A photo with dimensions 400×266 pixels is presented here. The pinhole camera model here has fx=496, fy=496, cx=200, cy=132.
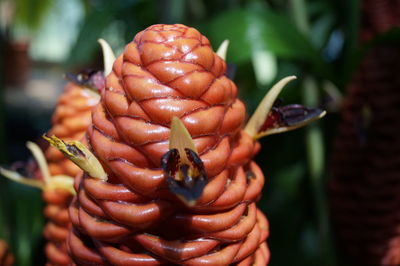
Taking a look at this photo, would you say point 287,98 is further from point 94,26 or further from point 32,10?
point 32,10

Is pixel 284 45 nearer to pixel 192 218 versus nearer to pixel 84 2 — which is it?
pixel 192 218

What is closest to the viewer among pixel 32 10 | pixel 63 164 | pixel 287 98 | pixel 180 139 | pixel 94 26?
pixel 180 139

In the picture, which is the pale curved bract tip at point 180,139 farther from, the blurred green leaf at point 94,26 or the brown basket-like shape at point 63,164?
the blurred green leaf at point 94,26

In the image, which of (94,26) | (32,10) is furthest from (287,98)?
(32,10)

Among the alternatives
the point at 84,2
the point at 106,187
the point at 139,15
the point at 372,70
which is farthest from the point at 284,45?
the point at 84,2

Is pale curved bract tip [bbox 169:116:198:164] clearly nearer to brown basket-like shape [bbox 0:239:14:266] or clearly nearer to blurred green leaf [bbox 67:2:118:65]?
brown basket-like shape [bbox 0:239:14:266]
